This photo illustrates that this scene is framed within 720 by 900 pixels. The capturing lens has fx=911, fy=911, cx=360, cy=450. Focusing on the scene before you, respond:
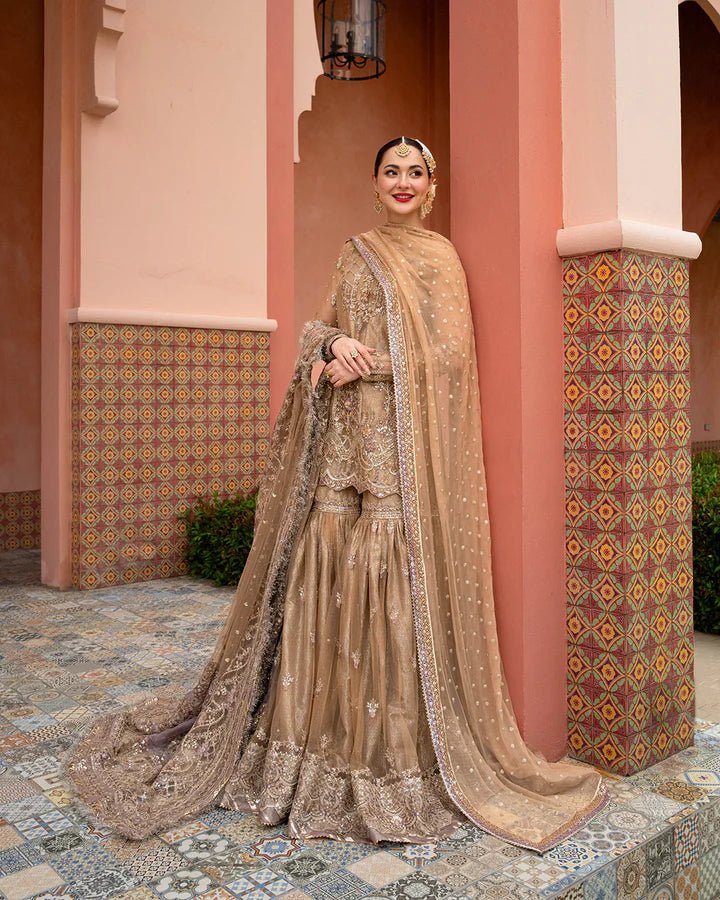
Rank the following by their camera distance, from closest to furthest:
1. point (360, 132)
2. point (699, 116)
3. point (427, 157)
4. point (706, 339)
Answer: point (427, 157) → point (360, 132) → point (699, 116) → point (706, 339)

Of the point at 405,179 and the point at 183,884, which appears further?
the point at 405,179

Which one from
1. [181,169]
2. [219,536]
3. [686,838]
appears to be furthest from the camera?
[181,169]

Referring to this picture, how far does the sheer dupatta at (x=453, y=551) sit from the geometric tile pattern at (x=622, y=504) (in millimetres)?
200

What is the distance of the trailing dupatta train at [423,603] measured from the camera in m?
2.04

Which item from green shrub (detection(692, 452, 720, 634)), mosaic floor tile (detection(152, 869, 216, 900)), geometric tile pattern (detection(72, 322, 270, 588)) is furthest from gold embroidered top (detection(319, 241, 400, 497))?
geometric tile pattern (detection(72, 322, 270, 588))

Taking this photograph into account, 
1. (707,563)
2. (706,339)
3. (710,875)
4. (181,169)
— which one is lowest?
(710,875)


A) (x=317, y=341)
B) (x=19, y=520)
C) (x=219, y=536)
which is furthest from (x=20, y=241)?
(x=317, y=341)

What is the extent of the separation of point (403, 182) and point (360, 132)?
6.23 metres

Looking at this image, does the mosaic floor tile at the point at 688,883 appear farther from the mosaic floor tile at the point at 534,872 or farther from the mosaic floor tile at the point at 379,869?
the mosaic floor tile at the point at 379,869

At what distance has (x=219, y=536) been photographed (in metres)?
4.59

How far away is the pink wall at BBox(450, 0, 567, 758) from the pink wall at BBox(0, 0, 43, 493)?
14.0 ft

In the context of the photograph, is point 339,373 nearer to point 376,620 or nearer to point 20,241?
point 376,620

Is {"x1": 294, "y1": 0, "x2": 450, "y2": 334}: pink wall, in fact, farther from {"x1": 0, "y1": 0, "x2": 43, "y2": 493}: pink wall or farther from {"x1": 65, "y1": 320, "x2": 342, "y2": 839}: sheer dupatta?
{"x1": 65, "y1": 320, "x2": 342, "y2": 839}: sheer dupatta

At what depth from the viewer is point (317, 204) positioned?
7.79 metres
